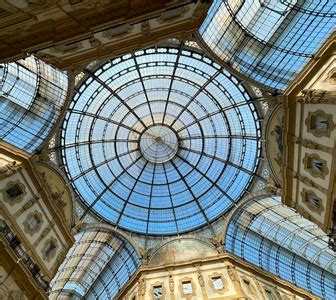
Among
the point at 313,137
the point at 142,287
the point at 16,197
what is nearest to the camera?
the point at 313,137

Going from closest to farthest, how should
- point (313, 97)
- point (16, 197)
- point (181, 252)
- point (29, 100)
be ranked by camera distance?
point (313, 97), point (16, 197), point (29, 100), point (181, 252)

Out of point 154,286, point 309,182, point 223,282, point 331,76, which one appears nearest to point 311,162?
point 309,182

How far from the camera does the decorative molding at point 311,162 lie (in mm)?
22766

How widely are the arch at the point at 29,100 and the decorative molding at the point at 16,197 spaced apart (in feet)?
11.6

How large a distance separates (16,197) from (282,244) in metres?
26.3

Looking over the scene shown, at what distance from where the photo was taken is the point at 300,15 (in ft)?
78.3

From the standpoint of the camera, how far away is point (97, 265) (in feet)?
123

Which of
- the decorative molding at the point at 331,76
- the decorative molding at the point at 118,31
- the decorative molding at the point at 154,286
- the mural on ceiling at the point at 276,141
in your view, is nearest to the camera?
the decorative molding at the point at 118,31

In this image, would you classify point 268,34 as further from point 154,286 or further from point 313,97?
point 154,286

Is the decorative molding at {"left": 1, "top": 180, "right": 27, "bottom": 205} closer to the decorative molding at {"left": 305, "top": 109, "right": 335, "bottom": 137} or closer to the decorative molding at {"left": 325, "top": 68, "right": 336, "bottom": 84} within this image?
the decorative molding at {"left": 305, "top": 109, "right": 335, "bottom": 137}

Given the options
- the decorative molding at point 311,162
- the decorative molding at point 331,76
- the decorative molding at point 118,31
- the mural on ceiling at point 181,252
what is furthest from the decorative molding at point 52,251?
the decorative molding at point 331,76

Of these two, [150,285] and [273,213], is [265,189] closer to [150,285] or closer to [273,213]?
[273,213]

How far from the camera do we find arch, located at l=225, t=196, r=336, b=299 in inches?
1355

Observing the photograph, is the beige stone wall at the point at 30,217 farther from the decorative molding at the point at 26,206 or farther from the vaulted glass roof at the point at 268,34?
the vaulted glass roof at the point at 268,34
